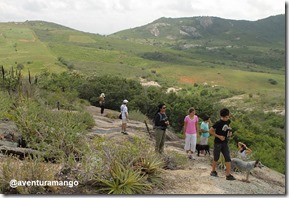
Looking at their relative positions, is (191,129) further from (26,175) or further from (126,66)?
(126,66)

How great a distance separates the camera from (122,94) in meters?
29.0

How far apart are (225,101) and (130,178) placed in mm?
58731

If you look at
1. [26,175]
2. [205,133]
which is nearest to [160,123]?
[205,133]

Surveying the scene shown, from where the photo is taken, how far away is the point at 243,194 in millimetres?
6891

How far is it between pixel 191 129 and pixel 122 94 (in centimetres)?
1965

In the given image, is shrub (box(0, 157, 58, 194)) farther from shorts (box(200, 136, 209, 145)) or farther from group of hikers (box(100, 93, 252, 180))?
shorts (box(200, 136, 209, 145))

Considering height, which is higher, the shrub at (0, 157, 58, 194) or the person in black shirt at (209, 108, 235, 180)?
the person in black shirt at (209, 108, 235, 180)

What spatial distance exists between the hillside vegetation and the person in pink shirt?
200cm

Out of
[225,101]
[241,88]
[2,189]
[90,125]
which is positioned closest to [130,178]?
[2,189]

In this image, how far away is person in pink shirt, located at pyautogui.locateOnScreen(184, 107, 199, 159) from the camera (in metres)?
9.54

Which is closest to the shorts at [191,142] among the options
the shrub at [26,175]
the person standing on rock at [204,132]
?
the person standing on rock at [204,132]

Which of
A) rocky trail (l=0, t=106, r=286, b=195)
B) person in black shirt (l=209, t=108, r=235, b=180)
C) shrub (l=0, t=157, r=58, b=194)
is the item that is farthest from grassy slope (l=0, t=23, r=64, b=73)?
shrub (l=0, t=157, r=58, b=194)

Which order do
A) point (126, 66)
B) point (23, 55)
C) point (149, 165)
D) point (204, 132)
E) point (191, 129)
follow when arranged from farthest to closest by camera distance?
point (126, 66), point (23, 55), point (204, 132), point (191, 129), point (149, 165)

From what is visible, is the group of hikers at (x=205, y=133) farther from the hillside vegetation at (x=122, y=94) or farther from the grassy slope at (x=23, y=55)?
the grassy slope at (x=23, y=55)
